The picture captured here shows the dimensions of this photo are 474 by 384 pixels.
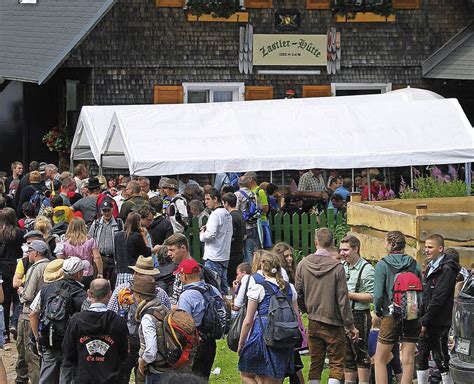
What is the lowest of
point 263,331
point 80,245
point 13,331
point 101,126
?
point 13,331

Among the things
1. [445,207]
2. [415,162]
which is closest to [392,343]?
[445,207]

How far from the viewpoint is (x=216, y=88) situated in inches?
1011

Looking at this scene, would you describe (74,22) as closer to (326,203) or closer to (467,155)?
(326,203)

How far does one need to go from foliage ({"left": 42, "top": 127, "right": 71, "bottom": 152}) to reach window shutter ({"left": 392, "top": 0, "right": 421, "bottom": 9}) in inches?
301

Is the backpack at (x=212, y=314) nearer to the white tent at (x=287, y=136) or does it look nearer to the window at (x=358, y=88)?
the white tent at (x=287, y=136)

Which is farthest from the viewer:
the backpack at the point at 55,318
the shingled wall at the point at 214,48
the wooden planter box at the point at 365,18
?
the wooden planter box at the point at 365,18

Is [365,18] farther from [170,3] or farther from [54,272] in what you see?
[54,272]

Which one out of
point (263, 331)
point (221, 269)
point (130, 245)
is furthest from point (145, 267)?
point (221, 269)

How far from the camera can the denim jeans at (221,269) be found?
16.7m

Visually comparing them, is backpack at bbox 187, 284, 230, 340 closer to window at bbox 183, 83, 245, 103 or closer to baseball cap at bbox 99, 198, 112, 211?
baseball cap at bbox 99, 198, 112, 211

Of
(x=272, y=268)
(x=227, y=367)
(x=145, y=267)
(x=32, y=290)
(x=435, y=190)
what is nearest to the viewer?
(x=145, y=267)

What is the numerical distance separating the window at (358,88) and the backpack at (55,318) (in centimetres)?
1614

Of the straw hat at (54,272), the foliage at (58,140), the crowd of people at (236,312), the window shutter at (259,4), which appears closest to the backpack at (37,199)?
the crowd of people at (236,312)

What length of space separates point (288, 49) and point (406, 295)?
50.0 feet
